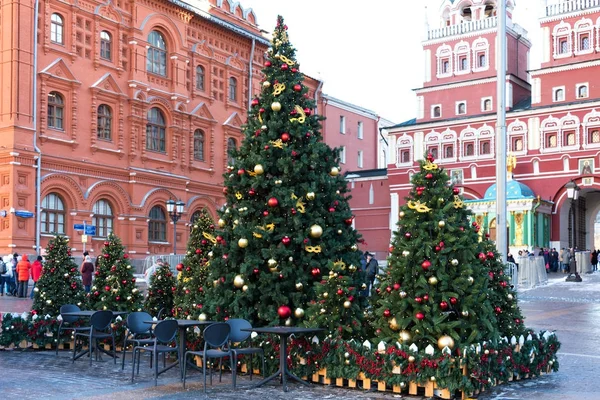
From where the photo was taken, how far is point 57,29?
112 ft

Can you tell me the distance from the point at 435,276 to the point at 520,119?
43890mm

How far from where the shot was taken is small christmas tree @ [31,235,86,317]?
13.7 meters

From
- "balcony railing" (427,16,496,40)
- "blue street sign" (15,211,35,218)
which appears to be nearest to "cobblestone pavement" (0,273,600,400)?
"blue street sign" (15,211,35,218)

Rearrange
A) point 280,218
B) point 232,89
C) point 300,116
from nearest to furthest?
1. point 280,218
2. point 300,116
3. point 232,89

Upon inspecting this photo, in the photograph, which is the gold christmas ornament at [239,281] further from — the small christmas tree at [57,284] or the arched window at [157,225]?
the arched window at [157,225]

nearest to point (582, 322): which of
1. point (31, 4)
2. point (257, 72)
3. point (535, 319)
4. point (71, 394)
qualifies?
point (535, 319)

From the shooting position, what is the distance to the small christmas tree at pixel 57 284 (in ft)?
44.9

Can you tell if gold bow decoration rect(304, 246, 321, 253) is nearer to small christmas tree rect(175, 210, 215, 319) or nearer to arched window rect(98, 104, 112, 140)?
small christmas tree rect(175, 210, 215, 319)

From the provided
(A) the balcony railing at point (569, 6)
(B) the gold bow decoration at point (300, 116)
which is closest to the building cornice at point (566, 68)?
(A) the balcony railing at point (569, 6)

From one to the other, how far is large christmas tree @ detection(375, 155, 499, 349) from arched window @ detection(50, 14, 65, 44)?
91.5 ft

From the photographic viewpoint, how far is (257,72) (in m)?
46.9

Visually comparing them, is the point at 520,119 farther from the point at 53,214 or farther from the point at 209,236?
the point at 209,236

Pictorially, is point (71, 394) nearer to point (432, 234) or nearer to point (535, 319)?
point (432, 234)

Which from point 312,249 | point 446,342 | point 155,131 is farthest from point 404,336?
point 155,131
